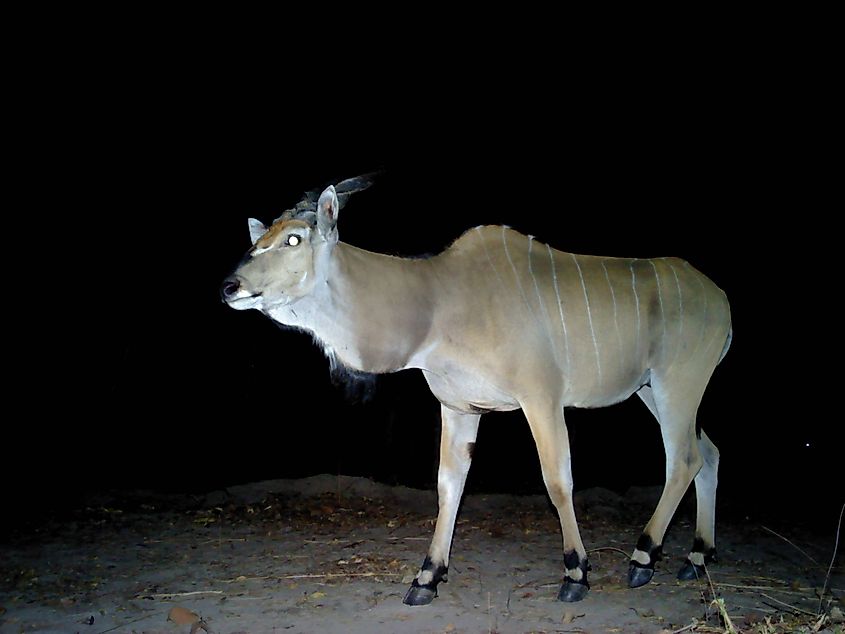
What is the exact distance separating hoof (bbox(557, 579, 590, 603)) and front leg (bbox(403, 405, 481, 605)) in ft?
2.23

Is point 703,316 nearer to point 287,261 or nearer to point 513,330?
point 513,330

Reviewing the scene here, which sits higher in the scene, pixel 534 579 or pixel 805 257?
pixel 805 257

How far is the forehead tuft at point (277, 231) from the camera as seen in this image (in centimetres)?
446

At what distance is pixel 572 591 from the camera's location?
486 centimetres

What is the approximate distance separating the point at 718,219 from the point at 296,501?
27.9ft

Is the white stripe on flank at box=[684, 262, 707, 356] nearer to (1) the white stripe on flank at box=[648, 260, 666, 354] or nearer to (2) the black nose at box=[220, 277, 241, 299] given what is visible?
(1) the white stripe on flank at box=[648, 260, 666, 354]

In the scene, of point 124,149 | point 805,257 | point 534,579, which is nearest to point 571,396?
point 534,579

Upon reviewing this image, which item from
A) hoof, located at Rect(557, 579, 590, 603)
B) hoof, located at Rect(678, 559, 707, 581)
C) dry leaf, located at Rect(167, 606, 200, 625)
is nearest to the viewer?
dry leaf, located at Rect(167, 606, 200, 625)

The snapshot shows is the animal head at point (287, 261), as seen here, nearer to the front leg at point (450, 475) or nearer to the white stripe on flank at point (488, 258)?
the white stripe on flank at point (488, 258)

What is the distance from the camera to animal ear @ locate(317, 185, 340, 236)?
451cm

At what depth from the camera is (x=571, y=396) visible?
5.29 m

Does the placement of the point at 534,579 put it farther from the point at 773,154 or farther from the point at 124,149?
the point at 773,154

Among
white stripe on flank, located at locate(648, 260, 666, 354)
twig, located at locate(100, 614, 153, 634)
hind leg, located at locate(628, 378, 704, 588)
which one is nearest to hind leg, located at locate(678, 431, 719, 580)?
hind leg, located at locate(628, 378, 704, 588)

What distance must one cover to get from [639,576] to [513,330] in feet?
5.51
